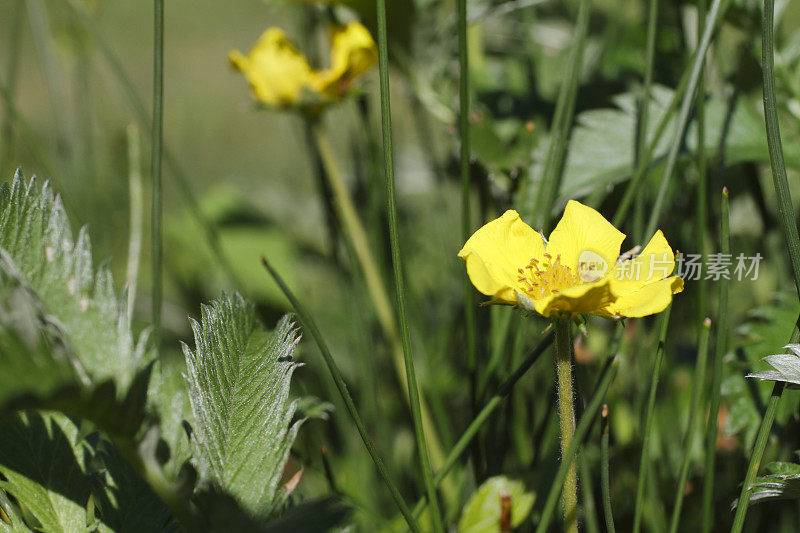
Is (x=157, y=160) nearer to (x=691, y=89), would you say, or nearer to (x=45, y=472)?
(x=45, y=472)

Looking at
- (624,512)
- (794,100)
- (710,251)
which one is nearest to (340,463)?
(624,512)

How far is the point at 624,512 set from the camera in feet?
1.91

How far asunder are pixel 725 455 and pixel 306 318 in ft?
1.61

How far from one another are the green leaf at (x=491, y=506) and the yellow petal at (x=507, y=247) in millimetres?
143

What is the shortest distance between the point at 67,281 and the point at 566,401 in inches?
9.1

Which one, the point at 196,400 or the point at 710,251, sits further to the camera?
the point at 710,251

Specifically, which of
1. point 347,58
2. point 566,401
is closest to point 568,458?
point 566,401

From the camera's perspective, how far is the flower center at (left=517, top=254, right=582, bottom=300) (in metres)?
0.37

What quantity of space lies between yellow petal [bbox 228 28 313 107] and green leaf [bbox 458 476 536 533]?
38cm

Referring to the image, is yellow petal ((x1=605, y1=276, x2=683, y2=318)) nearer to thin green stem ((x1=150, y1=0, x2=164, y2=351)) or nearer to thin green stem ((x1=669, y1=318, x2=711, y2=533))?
thin green stem ((x1=669, y1=318, x2=711, y2=533))

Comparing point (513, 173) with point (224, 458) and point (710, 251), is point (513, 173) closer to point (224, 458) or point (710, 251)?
point (710, 251)

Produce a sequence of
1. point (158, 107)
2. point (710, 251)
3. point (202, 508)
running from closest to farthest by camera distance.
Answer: point (202, 508) < point (158, 107) < point (710, 251)

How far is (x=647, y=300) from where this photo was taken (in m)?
0.31

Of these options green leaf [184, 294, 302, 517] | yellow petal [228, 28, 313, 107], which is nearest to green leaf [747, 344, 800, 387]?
green leaf [184, 294, 302, 517]
